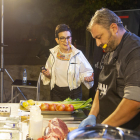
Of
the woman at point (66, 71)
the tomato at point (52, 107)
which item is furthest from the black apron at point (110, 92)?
the woman at point (66, 71)

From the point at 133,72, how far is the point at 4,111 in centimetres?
136

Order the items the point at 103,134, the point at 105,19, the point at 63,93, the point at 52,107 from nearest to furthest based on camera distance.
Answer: the point at 103,134 → the point at 105,19 → the point at 52,107 → the point at 63,93

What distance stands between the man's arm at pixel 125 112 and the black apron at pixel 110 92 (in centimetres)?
17

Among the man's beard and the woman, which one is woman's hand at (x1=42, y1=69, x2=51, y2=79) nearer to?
the woman

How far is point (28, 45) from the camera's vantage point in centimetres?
1338

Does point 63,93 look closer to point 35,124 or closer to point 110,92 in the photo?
point 110,92

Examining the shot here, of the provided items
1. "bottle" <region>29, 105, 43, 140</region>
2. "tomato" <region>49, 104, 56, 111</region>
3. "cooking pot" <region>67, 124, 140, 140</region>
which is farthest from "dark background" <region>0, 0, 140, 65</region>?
"cooking pot" <region>67, 124, 140, 140</region>

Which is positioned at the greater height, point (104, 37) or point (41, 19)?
point (41, 19)

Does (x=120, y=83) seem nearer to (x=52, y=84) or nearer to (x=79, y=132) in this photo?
(x=79, y=132)

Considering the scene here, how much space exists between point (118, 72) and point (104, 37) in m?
0.32

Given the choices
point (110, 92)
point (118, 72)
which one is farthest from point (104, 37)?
point (110, 92)

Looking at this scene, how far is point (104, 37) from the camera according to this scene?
171 centimetres

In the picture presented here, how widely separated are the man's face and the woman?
55.6 inches

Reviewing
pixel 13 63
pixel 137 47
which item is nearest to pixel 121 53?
pixel 137 47
